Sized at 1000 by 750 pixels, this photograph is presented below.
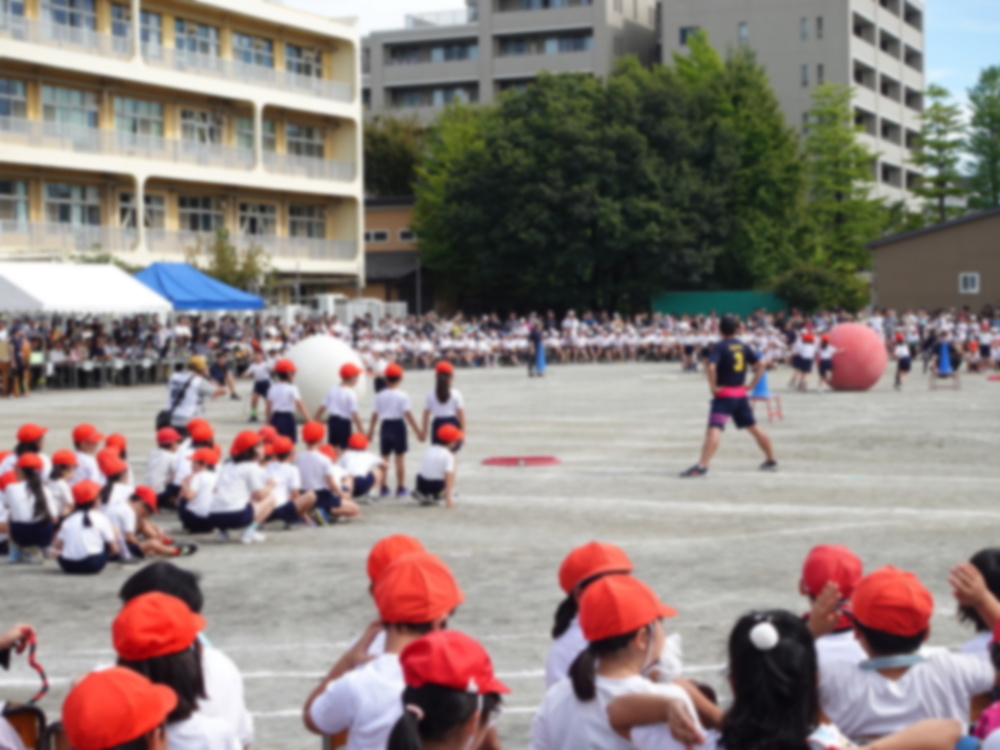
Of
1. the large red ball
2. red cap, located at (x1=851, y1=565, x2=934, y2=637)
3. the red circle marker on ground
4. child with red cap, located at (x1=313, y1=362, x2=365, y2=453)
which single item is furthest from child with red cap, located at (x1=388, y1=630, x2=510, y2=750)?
the large red ball

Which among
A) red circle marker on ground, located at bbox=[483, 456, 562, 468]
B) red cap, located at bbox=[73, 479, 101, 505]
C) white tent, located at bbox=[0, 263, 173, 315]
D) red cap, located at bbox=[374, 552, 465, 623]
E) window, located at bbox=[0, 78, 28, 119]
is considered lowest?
red circle marker on ground, located at bbox=[483, 456, 562, 468]

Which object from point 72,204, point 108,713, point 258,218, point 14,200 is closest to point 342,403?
point 108,713

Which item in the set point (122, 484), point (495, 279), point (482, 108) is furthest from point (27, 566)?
point (482, 108)

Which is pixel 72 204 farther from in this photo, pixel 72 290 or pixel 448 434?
pixel 448 434

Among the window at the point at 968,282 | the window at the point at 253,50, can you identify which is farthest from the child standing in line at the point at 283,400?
the window at the point at 253,50

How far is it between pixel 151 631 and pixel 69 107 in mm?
49535

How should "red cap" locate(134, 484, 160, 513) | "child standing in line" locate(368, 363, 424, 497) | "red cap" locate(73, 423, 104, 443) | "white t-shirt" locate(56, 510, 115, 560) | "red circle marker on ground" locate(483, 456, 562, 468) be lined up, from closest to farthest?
1. "white t-shirt" locate(56, 510, 115, 560)
2. "red cap" locate(134, 484, 160, 513)
3. "red cap" locate(73, 423, 104, 443)
4. "child standing in line" locate(368, 363, 424, 497)
5. "red circle marker on ground" locate(483, 456, 562, 468)

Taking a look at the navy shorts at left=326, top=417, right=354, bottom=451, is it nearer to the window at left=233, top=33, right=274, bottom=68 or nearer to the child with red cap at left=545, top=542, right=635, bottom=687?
the child with red cap at left=545, top=542, right=635, bottom=687

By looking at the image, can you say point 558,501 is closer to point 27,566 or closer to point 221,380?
point 27,566

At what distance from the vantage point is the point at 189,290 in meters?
Result: 37.8

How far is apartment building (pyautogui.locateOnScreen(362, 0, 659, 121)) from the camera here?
8581cm

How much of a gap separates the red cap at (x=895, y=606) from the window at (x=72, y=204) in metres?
49.0

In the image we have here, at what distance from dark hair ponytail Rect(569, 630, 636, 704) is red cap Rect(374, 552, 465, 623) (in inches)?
22.5

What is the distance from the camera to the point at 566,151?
58.6 m
